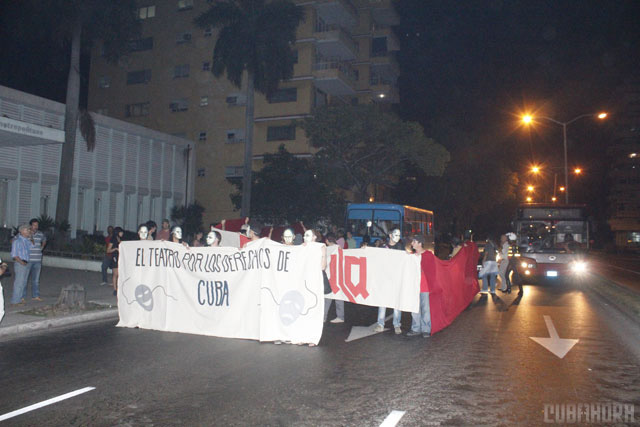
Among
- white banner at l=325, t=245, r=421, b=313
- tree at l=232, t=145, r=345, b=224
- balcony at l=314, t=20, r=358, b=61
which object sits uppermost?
balcony at l=314, t=20, r=358, b=61

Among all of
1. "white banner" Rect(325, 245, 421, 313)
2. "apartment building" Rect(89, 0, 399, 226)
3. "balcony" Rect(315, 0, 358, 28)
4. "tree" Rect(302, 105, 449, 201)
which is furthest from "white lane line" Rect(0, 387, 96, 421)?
"balcony" Rect(315, 0, 358, 28)

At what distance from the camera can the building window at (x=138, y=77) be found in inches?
2092

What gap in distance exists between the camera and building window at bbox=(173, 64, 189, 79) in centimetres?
5162

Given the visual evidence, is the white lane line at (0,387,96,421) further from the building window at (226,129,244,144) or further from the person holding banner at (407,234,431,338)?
the building window at (226,129,244,144)

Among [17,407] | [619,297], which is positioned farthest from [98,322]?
[619,297]

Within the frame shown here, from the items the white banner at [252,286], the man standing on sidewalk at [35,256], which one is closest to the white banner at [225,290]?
the white banner at [252,286]

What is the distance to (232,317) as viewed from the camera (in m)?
9.58

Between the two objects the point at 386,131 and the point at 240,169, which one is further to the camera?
the point at 240,169

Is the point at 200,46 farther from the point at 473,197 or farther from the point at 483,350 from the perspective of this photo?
the point at 483,350

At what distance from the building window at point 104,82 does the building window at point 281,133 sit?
17.9 m

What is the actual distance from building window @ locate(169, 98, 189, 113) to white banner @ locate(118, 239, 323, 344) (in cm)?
4255

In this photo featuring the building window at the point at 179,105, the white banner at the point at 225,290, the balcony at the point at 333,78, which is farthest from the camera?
the building window at the point at 179,105

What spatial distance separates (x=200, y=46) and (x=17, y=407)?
49110 mm

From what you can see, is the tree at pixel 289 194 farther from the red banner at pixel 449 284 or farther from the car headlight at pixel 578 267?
the red banner at pixel 449 284
